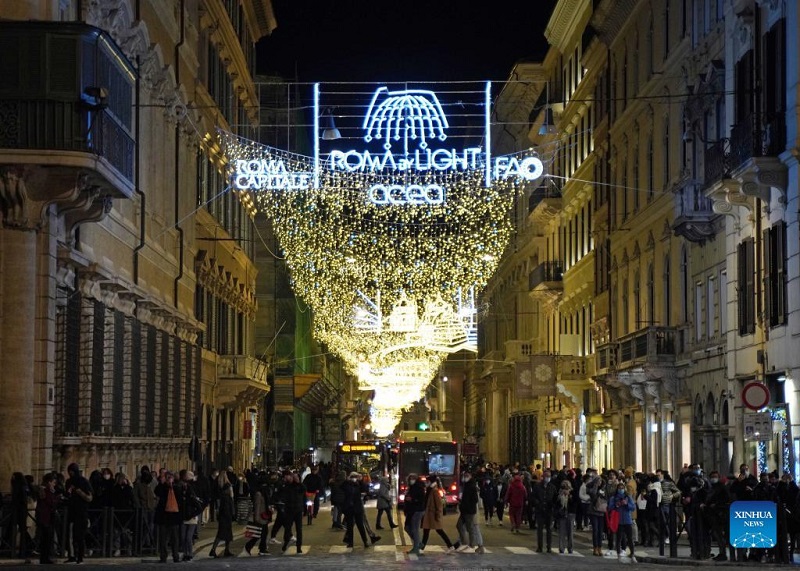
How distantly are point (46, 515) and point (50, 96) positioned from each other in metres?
6.53

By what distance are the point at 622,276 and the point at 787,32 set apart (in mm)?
24219

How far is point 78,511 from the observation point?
26.2 m

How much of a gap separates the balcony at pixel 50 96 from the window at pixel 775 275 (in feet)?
45.1

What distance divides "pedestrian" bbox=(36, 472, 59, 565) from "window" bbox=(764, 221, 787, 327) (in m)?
14.6

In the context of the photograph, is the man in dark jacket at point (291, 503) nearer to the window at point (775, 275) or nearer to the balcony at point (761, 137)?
the window at point (775, 275)

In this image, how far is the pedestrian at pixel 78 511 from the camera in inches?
1025

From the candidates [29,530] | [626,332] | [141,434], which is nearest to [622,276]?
[626,332]

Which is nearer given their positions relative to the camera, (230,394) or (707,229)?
(707,229)

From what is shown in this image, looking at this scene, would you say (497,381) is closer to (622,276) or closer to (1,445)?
(622,276)

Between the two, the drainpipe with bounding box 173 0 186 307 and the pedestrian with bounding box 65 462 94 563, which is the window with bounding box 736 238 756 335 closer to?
the drainpipe with bounding box 173 0 186 307

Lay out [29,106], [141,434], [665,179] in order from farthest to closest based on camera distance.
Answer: [665,179], [141,434], [29,106]

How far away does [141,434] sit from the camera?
3738cm

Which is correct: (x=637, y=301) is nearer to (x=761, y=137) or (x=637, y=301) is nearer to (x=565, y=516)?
(x=761, y=137)

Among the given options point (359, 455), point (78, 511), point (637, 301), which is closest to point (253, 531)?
point (78, 511)
